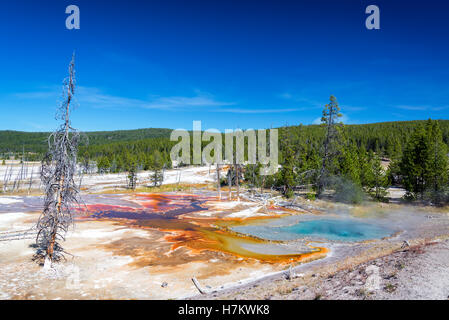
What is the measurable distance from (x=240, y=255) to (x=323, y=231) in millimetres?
14955

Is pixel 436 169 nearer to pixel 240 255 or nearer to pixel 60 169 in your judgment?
pixel 240 255

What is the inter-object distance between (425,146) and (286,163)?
2199 centimetres

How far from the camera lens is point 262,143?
63094 mm

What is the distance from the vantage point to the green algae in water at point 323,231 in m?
28.4

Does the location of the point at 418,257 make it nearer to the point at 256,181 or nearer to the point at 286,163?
the point at 286,163

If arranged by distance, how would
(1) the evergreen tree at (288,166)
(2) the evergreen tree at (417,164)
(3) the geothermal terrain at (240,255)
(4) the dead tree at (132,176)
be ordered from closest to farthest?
1. (3) the geothermal terrain at (240,255)
2. (2) the evergreen tree at (417,164)
3. (1) the evergreen tree at (288,166)
4. (4) the dead tree at (132,176)

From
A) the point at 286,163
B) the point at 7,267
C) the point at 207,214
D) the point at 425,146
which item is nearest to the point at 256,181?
the point at 286,163

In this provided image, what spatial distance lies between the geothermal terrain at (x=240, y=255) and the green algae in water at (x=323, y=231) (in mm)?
115

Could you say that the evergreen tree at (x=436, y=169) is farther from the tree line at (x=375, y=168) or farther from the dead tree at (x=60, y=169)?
the dead tree at (x=60, y=169)

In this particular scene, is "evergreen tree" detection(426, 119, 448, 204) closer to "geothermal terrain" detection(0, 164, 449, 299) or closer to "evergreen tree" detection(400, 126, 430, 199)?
"evergreen tree" detection(400, 126, 430, 199)

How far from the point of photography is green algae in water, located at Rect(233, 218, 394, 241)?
28375 millimetres

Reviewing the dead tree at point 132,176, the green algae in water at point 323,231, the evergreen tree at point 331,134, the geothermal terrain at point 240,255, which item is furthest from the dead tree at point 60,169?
the dead tree at point 132,176

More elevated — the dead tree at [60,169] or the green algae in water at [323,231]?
the dead tree at [60,169]

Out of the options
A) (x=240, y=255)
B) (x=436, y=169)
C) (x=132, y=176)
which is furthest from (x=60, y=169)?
(x=132, y=176)
